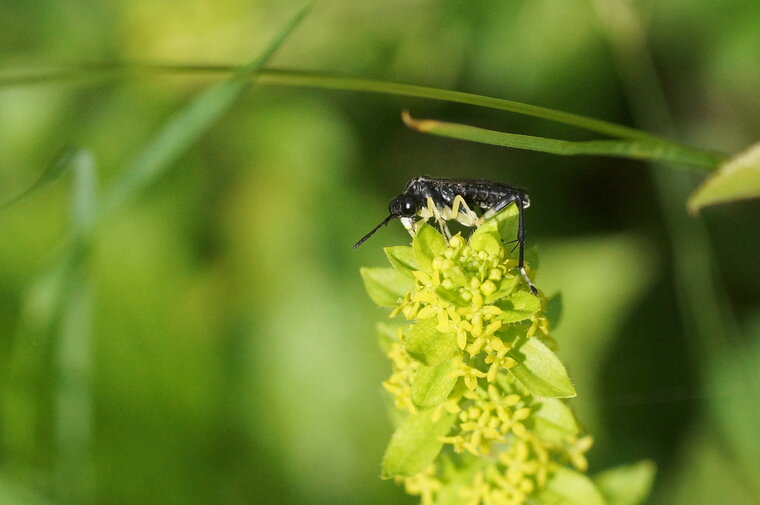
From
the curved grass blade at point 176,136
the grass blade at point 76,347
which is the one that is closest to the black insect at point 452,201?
the curved grass blade at point 176,136

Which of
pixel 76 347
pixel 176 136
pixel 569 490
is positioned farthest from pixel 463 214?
pixel 76 347

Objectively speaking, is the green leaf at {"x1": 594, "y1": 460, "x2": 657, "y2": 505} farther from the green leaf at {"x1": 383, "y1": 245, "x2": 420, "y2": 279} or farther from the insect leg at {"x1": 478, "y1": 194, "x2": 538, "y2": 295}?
→ the green leaf at {"x1": 383, "y1": 245, "x2": 420, "y2": 279}

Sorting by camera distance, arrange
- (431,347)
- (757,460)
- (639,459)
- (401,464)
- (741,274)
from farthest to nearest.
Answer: (741,274) → (639,459) → (757,460) → (401,464) → (431,347)

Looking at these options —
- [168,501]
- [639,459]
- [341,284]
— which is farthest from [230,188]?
[639,459]

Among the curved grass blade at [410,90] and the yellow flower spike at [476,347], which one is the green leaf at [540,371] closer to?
the yellow flower spike at [476,347]

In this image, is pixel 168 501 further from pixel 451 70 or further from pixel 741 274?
pixel 741 274

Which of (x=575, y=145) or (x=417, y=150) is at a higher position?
(x=417, y=150)
